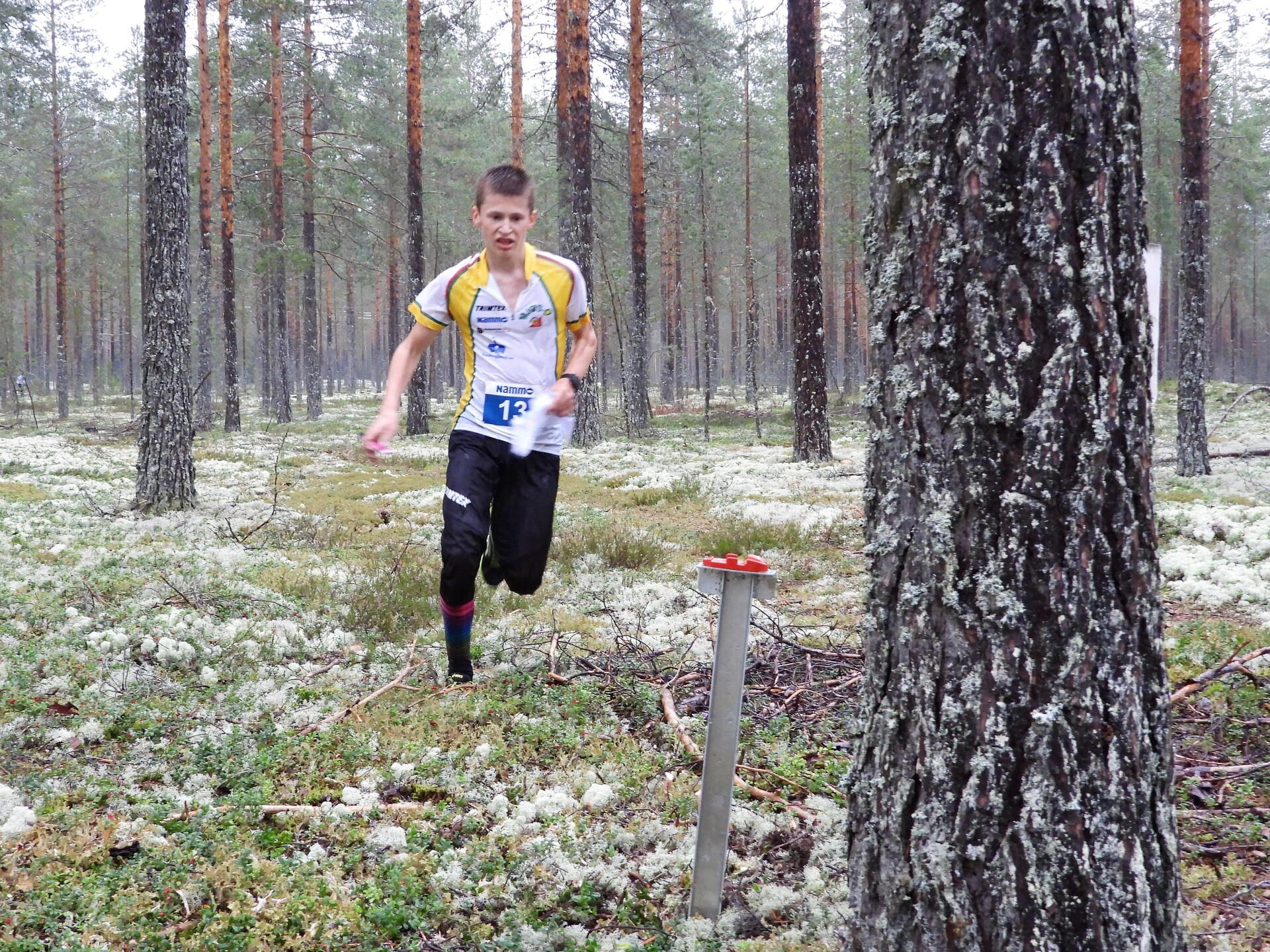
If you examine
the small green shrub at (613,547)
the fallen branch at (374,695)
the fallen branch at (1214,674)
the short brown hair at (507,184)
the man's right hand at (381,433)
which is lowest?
the fallen branch at (374,695)

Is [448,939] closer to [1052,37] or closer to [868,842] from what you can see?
[868,842]

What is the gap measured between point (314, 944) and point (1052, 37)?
282cm

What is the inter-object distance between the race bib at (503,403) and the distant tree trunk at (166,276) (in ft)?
18.6

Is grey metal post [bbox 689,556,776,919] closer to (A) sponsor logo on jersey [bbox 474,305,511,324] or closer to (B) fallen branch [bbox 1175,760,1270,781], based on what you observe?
(B) fallen branch [bbox 1175,760,1270,781]

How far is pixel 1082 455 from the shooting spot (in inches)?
63.1

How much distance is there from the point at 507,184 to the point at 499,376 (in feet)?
2.99

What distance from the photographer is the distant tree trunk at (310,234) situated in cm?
2200

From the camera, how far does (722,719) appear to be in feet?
7.72

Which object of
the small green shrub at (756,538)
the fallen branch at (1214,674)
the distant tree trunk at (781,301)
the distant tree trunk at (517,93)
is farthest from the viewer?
the distant tree trunk at (781,301)

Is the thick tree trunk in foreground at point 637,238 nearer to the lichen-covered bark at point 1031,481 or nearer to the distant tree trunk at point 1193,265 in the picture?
the distant tree trunk at point 1193,265

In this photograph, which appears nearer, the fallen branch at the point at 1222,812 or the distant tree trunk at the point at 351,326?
the fallen branch at the point at 1222,812

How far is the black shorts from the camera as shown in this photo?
4020mm

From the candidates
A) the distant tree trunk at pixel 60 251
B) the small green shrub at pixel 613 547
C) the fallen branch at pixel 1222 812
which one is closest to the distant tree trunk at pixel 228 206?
the distant tree trunk at pixel 60 251

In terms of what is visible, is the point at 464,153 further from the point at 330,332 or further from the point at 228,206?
the point at 330,332
